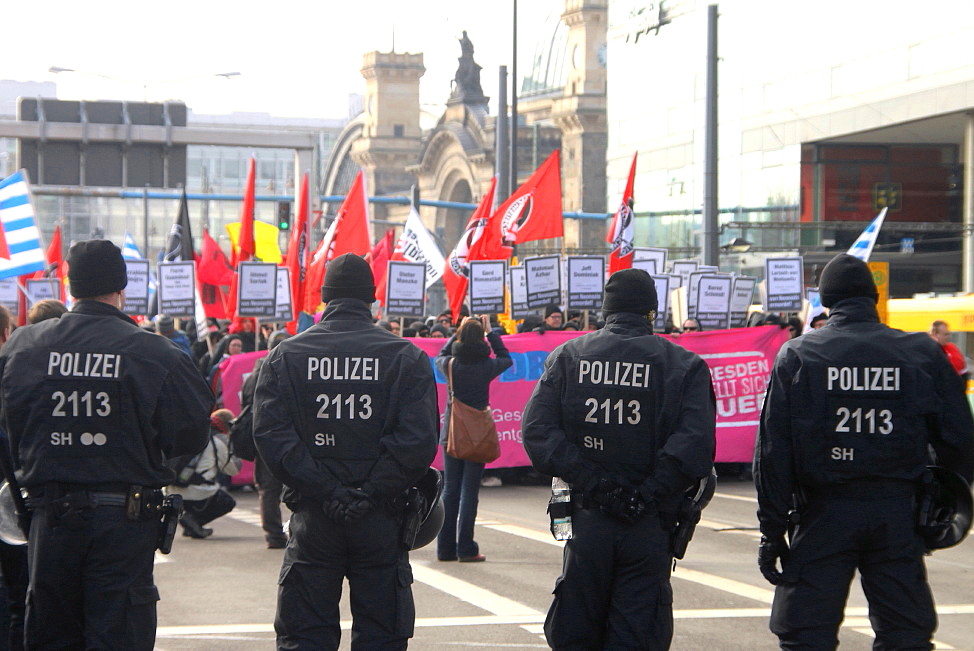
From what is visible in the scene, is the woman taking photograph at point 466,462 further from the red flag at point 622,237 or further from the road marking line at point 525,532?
the red flag at point 622,237

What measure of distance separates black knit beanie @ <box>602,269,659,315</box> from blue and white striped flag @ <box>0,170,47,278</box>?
12.4m

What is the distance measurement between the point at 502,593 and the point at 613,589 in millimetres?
3420

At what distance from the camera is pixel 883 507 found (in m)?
5.52

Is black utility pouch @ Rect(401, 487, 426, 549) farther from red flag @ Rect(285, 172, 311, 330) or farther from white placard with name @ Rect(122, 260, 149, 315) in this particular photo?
white placard with name @ Rect(122, 260, 149, 315)

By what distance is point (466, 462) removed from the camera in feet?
35.0

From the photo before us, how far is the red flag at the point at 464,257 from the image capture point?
1886 centimetres

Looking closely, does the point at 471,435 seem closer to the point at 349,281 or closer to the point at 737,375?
the point at 349,281

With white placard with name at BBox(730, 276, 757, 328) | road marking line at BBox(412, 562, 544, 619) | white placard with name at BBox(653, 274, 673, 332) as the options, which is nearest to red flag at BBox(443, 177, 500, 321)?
white placard with name at BBox(653, 274, 673, 332)

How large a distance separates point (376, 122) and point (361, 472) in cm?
8972

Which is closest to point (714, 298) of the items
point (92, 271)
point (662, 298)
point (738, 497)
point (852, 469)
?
point (662, 298)

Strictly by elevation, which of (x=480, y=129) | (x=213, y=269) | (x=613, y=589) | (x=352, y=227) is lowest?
(x=613, y=589)

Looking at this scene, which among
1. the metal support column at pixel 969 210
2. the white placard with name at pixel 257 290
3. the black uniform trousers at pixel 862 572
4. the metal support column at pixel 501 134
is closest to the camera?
the black uniform trousers at pixel 862 572

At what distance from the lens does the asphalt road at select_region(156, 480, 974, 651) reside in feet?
25.5

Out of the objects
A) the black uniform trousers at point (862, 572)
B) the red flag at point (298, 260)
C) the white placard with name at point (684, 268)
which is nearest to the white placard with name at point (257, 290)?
the red flag at point (298, 260)
